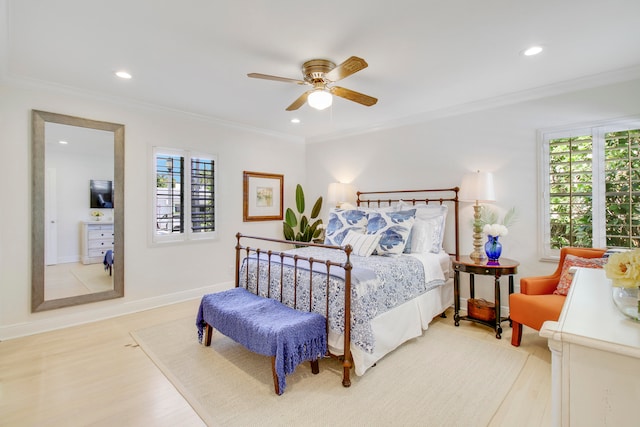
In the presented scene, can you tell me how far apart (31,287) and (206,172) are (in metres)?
2.29

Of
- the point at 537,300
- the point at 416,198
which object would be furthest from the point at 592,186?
the point at 416,198

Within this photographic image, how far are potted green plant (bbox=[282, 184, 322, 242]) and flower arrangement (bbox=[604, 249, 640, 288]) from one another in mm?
4316

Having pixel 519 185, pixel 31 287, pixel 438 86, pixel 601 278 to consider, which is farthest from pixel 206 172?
pixel 601 278

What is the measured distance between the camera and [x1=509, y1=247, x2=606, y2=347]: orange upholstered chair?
252 centimetres

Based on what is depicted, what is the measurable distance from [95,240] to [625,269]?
14.4ft

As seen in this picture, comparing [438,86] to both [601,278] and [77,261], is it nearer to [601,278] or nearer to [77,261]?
[601,278]

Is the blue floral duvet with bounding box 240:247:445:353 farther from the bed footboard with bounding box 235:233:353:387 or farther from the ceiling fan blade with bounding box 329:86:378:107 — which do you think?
the ceiling fan blade with bounding box 329:86:378:107

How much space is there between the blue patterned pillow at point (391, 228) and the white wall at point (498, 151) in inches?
35.3

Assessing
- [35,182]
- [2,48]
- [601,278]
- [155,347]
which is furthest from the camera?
[35,182]

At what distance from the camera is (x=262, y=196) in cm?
511

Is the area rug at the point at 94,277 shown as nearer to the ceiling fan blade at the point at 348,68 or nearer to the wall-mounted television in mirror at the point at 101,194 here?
the wall-mounted television in mirror at the point at 101,194

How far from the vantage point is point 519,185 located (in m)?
3.42

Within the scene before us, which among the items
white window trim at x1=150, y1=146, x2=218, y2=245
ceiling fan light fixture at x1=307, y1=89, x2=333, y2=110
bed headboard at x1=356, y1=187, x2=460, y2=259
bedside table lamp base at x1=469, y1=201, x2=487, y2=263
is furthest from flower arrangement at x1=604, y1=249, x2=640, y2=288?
white window trim at x1=150, y1=146, x2=218, y2=245

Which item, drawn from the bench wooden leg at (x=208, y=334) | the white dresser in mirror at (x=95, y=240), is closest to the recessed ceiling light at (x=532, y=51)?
the bench wooden leg at (x=208, y=334)
